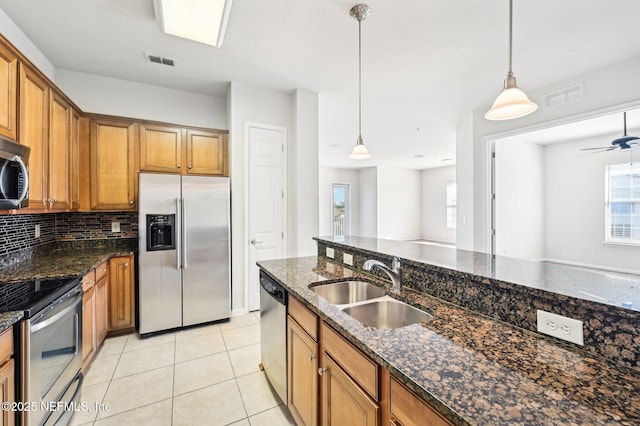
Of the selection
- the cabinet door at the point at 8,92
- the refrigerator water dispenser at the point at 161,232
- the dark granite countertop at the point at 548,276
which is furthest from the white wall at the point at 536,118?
the cabinet door at the point at 8,92

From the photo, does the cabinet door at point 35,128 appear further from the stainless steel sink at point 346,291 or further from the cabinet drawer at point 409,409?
the cabinet drawer at point 409,409

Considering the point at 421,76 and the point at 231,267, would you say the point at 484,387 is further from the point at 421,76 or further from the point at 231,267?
the point at 421,76

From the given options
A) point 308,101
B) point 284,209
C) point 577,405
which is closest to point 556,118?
point 308,101

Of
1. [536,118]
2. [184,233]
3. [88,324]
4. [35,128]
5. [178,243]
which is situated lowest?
[88,324]

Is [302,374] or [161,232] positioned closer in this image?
[302,374]

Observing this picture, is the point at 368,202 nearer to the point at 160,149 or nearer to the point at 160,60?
the point at 160,149

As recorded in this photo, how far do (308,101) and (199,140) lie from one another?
4.84ft

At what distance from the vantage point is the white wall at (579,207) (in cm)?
578

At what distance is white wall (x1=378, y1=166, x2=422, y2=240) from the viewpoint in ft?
31.3

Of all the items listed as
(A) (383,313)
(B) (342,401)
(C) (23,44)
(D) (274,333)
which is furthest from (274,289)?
(C) (23,44)

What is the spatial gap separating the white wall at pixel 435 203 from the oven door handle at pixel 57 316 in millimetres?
9415

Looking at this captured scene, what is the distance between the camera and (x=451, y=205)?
9.35 metres

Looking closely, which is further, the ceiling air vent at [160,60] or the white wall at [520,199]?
the white wall at [520,199]

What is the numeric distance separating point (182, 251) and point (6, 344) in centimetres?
170
